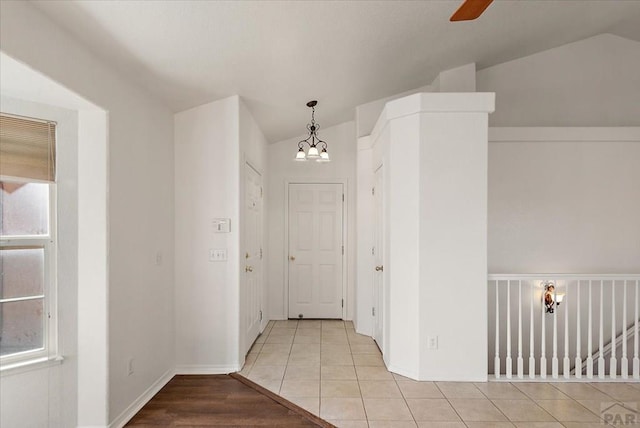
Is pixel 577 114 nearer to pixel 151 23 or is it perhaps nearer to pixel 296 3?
pixel 296 3

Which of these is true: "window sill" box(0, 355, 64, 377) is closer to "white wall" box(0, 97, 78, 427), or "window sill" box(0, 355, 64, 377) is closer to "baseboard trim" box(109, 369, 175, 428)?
"white wall" box(0, 97, 78, 427)

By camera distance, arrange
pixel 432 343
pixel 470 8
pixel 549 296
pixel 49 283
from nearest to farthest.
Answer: pixel 470 8
pixel 49 283
pixel 432 343
pixel 549 296

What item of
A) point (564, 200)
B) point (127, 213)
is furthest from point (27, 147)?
point (564, 200)

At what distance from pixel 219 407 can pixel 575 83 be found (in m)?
5.03

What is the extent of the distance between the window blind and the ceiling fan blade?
2.53m

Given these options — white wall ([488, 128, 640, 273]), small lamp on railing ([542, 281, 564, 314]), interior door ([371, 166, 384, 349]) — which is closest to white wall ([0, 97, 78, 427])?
interior door ([371, 166, 384, 349])

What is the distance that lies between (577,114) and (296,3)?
3765 mm

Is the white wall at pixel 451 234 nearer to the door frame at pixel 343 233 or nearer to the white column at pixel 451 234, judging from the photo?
the white column at pixel 451 234

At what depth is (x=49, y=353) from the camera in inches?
94.2

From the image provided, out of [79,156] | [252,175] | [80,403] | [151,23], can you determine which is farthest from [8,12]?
[252,175]

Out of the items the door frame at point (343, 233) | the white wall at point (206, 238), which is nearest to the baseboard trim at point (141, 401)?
the white wall at point (206, 238)

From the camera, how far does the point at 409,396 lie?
9.85ft

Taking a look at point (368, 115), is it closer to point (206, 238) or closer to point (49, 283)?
point (206, 238)

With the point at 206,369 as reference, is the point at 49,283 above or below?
above
